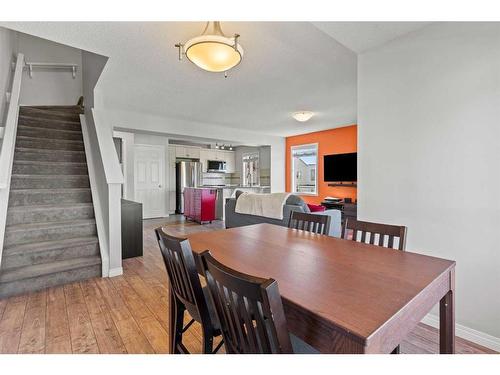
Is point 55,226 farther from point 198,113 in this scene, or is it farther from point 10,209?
point 198,113

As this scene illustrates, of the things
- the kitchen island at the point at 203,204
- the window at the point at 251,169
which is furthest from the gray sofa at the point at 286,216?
the window at the point at 251,169

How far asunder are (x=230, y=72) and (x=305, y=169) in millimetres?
4815

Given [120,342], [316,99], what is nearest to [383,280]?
[120,342]

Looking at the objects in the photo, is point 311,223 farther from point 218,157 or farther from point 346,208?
point 218,157

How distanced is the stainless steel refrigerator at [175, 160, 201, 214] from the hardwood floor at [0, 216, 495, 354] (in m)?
5.20

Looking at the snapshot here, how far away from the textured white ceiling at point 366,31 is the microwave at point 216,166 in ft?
23.7

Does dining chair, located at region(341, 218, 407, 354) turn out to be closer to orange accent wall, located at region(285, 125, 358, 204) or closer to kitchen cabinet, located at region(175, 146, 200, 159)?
orange accent wall, located at region(285, 125, 358, 204)

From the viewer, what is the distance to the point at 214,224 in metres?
6.30

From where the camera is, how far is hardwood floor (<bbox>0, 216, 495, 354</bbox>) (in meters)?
1.74

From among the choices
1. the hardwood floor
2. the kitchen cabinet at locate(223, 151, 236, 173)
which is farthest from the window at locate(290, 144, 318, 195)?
the hardwood floor

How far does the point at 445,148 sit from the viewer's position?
1.90 m

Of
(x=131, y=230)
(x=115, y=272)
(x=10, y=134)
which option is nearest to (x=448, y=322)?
(x=115, y=272)

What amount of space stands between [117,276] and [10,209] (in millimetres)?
1495
